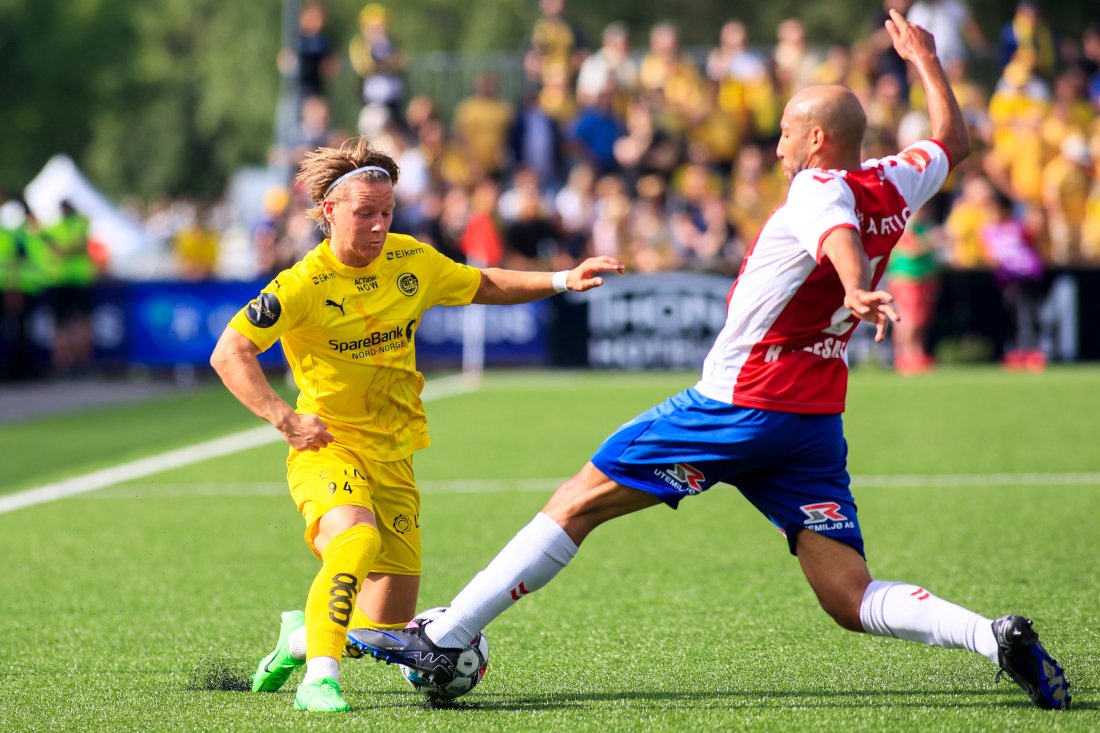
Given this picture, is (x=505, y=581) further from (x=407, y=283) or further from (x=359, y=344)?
(x=407, y=283)

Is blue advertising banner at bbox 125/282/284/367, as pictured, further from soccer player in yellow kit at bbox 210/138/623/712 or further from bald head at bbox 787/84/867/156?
bald head at bbox 787/84/867/156

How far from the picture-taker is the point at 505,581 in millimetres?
4770

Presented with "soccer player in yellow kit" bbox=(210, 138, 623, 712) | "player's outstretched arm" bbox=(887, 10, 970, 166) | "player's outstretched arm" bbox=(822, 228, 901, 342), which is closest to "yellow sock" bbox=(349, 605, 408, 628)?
"soccer player in yellow kit" bbox=(210, 138, 623, 712)

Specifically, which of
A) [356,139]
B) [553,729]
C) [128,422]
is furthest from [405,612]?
[128,422]

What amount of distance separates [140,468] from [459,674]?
7427 millimetres

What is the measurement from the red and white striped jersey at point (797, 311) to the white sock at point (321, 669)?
1.46 meters

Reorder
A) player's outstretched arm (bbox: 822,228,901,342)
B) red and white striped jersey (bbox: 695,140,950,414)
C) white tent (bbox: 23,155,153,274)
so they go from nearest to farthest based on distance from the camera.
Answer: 1. player's outstretched arm (bbox: 822,228,901,342)
2. red and white striped jersey (bbox: 695,140,950,414)
3. white tent (bbox: 23,155,153,274)

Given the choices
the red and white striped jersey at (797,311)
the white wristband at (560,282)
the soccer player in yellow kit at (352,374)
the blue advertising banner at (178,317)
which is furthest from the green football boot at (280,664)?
the blue advertising banner at (178,317)

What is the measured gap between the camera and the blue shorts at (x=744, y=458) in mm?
4617

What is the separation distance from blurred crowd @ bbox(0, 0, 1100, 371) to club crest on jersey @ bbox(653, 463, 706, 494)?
47.5 feet

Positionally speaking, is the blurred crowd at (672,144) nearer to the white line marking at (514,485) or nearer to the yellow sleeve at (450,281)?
the white line marking at (514,485)

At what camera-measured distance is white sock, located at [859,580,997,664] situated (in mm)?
4508

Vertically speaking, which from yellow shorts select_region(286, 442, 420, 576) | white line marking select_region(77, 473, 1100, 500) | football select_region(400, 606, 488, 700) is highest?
yellow shorts select_region(286, 442, 420, 576)

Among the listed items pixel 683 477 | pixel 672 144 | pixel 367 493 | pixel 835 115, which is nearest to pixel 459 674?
pixel 367 493
